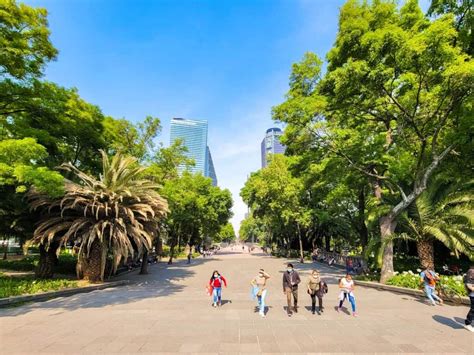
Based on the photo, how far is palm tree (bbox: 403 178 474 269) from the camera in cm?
1166

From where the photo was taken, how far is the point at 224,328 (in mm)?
6805

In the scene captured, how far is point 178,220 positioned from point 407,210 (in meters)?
24.8

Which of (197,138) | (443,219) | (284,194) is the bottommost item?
(443,219)

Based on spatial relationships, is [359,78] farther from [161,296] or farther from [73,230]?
[73,230]

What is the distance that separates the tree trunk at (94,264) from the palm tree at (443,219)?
16487mm

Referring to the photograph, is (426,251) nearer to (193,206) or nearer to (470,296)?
(470,296)

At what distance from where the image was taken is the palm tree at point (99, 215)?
44.3 ft

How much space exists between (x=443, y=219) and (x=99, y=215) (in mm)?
17752

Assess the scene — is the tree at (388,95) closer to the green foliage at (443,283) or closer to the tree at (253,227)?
the green foliage at (443,283)

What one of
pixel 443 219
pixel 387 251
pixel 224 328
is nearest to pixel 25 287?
pixel 224 328

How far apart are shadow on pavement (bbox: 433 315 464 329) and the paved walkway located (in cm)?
2

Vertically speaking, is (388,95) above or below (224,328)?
above

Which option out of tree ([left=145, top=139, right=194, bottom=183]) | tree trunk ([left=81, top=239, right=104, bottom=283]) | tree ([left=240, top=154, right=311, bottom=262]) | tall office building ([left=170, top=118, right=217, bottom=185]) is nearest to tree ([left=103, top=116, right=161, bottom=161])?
tree ([left=145, top=139, right=194, bottom=183])

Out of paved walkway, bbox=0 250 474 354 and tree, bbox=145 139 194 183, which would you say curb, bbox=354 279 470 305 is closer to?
paved walkway, bbox=0 250 474 354
